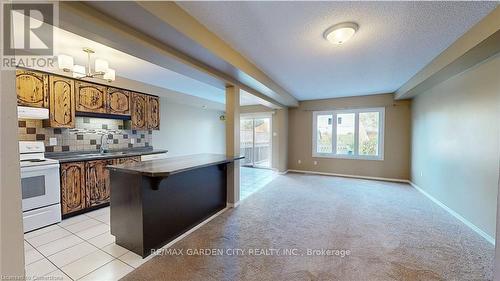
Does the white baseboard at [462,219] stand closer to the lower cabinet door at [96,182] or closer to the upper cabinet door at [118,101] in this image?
the lower cabinet door at [96,182]

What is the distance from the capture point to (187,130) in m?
6.00

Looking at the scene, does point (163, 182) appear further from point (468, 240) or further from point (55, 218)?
point (468, 240)

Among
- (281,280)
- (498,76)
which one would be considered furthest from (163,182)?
(498,76)

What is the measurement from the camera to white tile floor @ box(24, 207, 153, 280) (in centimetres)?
182

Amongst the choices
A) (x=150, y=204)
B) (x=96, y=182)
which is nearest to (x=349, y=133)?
(x=150, y=204)

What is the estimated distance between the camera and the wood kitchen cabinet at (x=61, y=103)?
2979 mm

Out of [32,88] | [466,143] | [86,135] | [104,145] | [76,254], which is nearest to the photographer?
[76,254]

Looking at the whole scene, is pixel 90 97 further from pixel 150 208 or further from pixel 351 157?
pixel 351 157

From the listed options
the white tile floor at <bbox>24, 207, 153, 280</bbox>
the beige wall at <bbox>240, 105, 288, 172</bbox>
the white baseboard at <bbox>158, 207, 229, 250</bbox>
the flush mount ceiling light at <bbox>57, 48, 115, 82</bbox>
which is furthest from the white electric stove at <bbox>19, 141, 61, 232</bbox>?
the beige wall at <bbox>240, 105, 288, 172</bbox>

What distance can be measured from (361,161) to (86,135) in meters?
6.63

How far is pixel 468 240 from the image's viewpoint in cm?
241

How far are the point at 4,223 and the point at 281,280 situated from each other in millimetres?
1920

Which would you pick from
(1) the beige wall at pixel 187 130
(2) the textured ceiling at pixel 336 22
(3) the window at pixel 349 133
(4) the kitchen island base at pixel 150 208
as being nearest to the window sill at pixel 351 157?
(3) the window at pixel 349 133

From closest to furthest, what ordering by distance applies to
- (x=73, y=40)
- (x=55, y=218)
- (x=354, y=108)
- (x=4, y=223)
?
(x=4, y=223) < (x=73, y=40) < (x=55, y=218) < (x=354, y=108)
